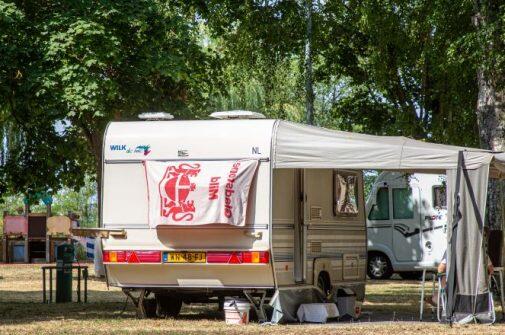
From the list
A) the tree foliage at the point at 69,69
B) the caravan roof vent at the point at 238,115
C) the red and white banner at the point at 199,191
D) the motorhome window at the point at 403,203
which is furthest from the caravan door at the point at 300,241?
the motorhome window at the point at 403,203

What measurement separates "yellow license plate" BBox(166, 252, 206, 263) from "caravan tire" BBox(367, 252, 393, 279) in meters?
15.2

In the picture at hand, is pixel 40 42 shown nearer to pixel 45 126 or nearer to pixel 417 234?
pixel 45 126

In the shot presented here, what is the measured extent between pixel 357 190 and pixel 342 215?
1018 millimetres

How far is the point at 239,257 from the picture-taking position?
15125mm

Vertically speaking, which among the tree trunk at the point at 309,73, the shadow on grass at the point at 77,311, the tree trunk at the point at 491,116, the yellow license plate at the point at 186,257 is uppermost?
the tree trunk at the point at 309,73

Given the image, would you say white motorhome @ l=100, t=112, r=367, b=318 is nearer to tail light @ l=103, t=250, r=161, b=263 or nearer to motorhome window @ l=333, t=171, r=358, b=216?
tail light @ l=103, t=250, r=161, b=263

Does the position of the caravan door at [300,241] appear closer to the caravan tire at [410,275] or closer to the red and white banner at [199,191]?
the red and white banner at [199,191]

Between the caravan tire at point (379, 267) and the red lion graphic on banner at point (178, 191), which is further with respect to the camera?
the caravan tire at point (379, 267)

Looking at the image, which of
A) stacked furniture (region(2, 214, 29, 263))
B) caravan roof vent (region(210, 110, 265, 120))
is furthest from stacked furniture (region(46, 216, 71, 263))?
caravan roof vent (region(210, 110, 265, 120))

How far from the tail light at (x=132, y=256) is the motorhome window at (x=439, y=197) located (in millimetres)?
14807

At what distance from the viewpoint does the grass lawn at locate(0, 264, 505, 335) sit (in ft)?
46.3

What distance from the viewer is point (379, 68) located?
31.3 meters

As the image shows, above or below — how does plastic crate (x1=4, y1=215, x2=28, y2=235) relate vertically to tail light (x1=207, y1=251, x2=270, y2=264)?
above

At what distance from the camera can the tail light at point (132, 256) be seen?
51.2 feet
